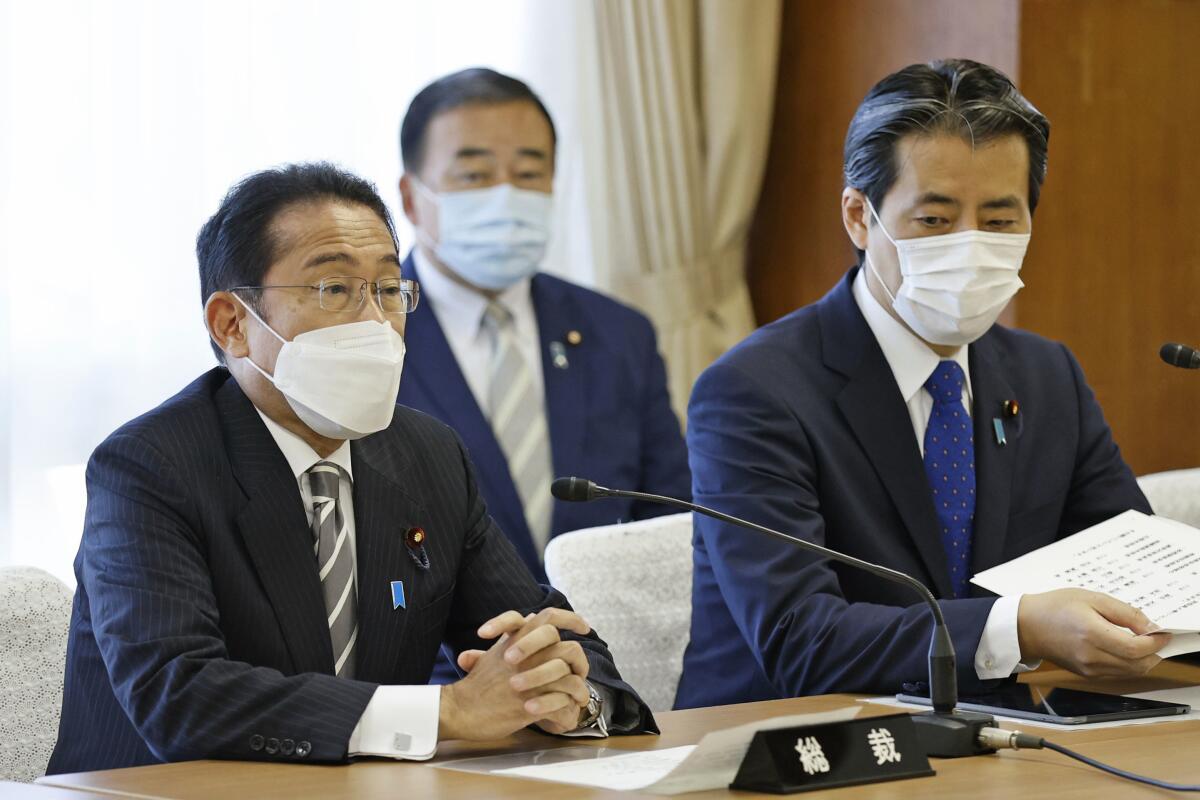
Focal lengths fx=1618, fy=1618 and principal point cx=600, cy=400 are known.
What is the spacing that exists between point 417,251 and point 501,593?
1.76m

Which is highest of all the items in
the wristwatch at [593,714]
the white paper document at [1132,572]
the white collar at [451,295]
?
the white collar at [451,295]

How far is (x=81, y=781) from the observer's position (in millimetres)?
1687

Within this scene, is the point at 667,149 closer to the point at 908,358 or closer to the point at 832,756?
the point at 908,358

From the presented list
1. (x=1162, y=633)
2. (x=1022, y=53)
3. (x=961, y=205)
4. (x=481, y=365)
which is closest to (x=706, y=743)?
(x=1162, y=633)

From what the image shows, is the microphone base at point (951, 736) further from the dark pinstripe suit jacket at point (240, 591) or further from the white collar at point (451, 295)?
the white collar at point (451, 295)

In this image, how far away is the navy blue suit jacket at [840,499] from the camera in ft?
7.43

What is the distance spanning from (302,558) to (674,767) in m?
0.66

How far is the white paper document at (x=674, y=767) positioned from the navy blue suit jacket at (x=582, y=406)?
5.97ft

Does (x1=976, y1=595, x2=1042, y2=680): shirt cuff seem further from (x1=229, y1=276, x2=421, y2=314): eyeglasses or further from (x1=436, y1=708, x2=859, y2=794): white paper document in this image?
(x1=229, y1=276, x2=421, y2=314): eyeglasses

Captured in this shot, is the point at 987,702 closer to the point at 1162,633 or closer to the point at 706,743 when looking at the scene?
the point at 1162,633

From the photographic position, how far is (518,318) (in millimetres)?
3873

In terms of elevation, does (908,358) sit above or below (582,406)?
above

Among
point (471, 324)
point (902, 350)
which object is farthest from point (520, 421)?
point (902, 350)

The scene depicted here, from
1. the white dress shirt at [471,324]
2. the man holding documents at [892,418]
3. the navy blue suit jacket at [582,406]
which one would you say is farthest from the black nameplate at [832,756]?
the white dress shirt at [471,324]
